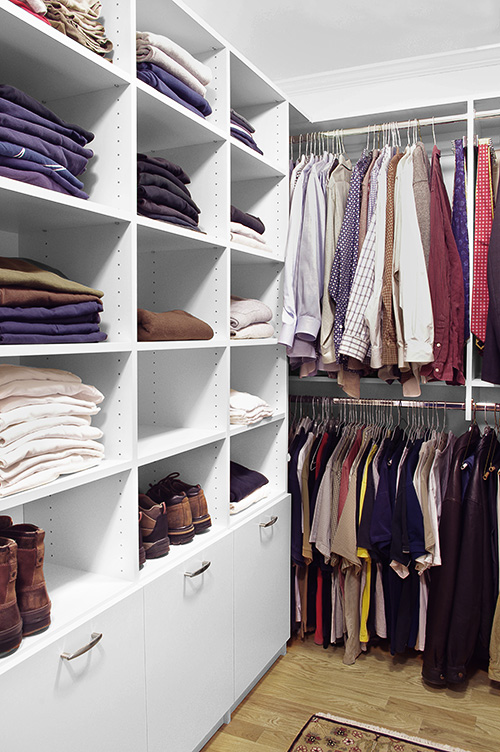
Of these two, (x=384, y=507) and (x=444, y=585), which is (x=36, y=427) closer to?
(x=384, y=507)

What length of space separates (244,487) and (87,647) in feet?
3.04

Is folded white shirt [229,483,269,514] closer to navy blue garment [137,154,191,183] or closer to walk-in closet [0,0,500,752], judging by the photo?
walk-in closet [0,0,500,752]

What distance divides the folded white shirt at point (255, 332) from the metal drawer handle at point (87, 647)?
41.4 inches

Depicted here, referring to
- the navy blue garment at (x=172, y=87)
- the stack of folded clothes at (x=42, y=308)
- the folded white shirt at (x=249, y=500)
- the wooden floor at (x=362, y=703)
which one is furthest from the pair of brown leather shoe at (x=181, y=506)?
the navy blue garment at (x=172, y=87)

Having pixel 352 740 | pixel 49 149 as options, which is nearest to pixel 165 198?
pixel 49 149

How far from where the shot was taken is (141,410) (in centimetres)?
220

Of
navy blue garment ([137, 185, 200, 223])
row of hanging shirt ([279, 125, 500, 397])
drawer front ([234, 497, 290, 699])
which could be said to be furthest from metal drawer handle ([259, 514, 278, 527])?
navy blue garment ([137, 185, 200, 223])

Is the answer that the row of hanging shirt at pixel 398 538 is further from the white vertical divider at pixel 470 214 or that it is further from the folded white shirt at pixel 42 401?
the folded white shirt at pixel 42 401

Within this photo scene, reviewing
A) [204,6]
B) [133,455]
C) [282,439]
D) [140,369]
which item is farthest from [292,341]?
[204,6]

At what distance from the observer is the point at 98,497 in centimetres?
163

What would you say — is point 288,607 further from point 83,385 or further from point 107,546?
point 83,385

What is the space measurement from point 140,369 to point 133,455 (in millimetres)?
641

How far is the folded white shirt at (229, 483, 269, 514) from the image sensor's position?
6.98ft

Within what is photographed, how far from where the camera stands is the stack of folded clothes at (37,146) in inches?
49.6
